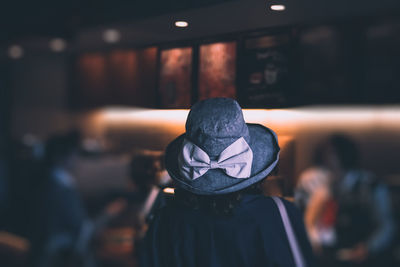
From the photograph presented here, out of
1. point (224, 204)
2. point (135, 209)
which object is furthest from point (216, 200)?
point (135, 209)

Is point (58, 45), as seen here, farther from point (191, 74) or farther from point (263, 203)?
point (263, 203)

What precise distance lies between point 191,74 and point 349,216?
1653 mm

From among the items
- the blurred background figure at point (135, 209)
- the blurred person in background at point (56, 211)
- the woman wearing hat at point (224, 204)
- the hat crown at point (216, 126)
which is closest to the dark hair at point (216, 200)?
the woman wearing hat at point (224, 204)

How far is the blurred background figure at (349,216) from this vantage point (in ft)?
8.27

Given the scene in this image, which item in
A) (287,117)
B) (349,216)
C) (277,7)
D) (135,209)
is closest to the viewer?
(277,7)

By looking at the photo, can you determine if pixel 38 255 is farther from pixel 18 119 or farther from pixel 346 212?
pixel 18 119

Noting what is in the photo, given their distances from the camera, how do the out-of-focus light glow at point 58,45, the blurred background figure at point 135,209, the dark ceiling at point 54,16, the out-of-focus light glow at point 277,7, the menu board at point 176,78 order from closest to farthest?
the out-of-focus light glow at point 277,7 < the menu board at point 176,78 < the blurred background figure at point 135,209 < the dark ceiling at point 54,16 < the out-of-focus light glow at point 58,45

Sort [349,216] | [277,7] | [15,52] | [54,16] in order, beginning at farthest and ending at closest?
[15,52]
[54,16]
[349,216]
[277,7]

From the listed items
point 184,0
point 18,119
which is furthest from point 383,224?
point 18,119

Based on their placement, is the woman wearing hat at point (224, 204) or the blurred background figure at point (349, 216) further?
the blurred background figure at point (349, 216)

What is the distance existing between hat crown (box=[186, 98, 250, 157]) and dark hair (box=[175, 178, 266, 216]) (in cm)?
13

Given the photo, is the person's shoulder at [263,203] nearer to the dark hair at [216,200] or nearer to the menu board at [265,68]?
the dark hair at [216,200]

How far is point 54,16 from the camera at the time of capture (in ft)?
9.76

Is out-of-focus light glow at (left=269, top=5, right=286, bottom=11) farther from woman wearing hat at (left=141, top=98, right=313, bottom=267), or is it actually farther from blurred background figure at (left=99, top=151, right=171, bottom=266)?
blurred background figure at (left=99, top=151, right=171, bottom=266)
